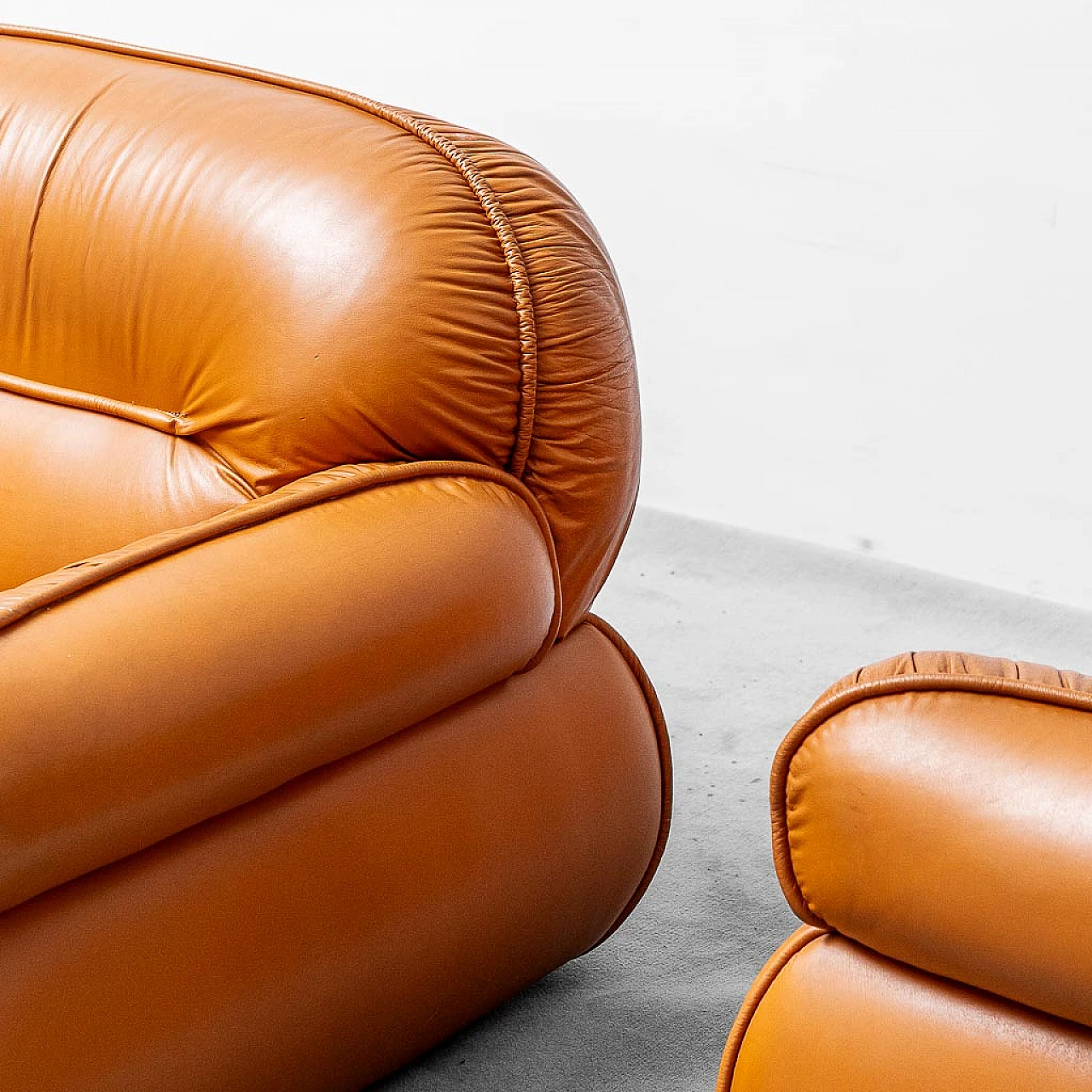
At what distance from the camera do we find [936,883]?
83 cm

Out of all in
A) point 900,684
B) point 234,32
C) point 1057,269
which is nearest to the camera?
point 900,684

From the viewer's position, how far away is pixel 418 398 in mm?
1183

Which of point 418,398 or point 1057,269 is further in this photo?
point 1057,269

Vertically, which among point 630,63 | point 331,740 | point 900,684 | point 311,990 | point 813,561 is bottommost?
point 813,561

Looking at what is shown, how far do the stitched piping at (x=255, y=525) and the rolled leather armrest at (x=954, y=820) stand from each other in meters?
0.37

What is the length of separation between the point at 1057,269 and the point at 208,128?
1458mm

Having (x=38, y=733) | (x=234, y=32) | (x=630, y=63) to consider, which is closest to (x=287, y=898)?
(x=38, y=733)

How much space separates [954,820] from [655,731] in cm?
57

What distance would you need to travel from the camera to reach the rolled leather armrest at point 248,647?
917mm

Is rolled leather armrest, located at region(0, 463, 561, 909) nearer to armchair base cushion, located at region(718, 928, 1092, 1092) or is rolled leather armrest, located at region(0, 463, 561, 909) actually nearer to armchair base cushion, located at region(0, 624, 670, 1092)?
armchair base cushion, located at region(0, 624, 670, 1092)

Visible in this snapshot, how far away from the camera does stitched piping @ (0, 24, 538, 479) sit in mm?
1209

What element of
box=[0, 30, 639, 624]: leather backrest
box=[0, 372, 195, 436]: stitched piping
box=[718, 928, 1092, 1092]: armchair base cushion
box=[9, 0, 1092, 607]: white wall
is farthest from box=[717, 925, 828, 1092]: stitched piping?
box=[9, 0, 1092, 607]: white wall

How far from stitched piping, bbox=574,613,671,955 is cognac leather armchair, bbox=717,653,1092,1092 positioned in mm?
455

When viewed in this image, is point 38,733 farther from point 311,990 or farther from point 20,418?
point 20,418
